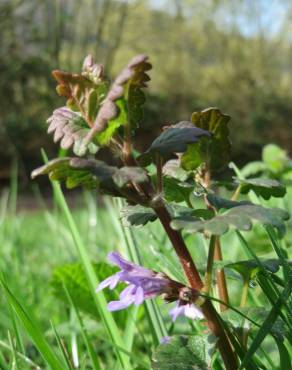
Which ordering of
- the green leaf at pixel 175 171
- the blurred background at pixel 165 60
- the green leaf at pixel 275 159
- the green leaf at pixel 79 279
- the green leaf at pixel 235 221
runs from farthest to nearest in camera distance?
the blurred background at pixel 165 60
the green leaf at pixel 275 159
the green leaf at pixel 79 279
the green leaf at pixel 175 171
the green leaf at pixel 235 221

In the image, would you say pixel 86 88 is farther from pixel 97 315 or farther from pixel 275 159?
pixel 275 159

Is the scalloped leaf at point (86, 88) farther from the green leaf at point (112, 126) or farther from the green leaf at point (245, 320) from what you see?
the green leaf at point (245, 320)

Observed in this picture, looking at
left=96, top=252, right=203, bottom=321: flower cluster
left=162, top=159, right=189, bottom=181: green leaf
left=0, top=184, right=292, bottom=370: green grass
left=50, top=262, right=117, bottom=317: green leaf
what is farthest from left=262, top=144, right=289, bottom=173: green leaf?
left=96, top=252, right=203, bottom=321: flower cluster

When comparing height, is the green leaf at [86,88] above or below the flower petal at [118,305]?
above

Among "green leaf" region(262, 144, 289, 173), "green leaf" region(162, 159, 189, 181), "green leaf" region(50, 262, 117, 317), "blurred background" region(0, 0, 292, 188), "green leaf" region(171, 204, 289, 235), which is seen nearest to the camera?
"green leaf" region(171, 204, 289, 235)

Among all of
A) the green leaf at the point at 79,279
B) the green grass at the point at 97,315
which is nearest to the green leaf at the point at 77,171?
the green grass at the point at 97,315

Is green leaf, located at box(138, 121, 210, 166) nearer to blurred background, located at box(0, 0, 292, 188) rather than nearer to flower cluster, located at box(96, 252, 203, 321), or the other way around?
flower cluster, located at box(96, 252, 203, 321)

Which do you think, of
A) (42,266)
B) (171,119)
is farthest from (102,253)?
(171,119)

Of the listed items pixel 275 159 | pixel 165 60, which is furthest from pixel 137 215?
pixel 165 60
